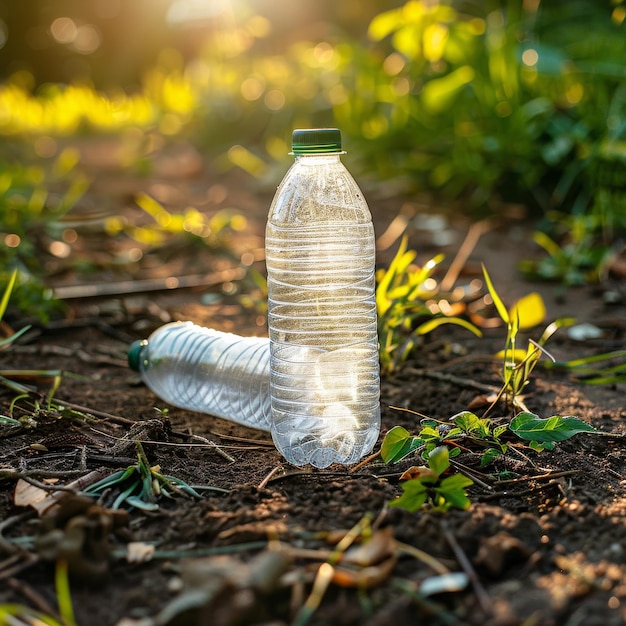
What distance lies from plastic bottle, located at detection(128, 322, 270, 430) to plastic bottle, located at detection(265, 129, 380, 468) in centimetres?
18

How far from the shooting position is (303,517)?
65.1 inches

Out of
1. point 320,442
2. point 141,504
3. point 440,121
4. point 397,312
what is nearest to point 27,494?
point 141,504

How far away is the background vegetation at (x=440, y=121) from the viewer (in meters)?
4.27

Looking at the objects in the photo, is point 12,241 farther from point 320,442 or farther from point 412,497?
point 412,497

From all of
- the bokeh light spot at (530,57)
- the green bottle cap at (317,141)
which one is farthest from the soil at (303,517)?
the bokeh light spot at (530,57)

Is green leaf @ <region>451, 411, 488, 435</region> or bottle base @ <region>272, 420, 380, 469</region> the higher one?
green leaf @ <region>451, 411, 488, 435</region>

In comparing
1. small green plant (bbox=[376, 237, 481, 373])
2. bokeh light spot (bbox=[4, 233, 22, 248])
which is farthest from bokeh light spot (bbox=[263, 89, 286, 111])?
small green plant (bbox=[376, 237, 481, 373])

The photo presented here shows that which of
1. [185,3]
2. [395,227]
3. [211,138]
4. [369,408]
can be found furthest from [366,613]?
[185,3]

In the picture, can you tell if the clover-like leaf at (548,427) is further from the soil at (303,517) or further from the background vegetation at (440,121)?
the background vegetation at (440,121)

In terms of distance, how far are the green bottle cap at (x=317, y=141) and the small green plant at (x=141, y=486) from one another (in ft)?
2.44

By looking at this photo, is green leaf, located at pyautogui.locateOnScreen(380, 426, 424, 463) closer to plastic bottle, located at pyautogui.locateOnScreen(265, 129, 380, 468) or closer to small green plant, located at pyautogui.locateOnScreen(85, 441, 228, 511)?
plastic bottle, located at pyautogui.locateOnScreen(265, 129, 380, 468)

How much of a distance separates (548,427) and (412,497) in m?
0.42

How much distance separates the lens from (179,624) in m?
1.30

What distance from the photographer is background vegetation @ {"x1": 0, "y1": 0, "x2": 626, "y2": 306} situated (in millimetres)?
4270
